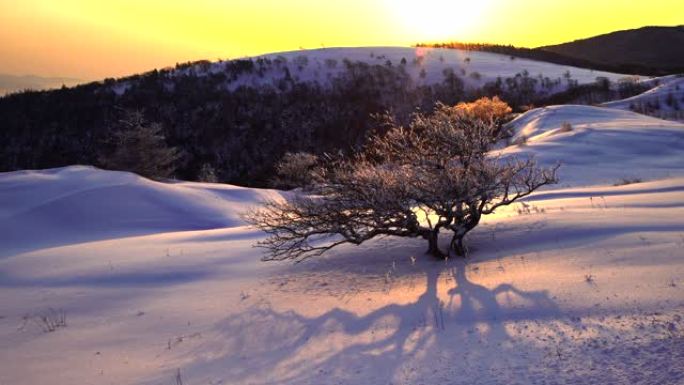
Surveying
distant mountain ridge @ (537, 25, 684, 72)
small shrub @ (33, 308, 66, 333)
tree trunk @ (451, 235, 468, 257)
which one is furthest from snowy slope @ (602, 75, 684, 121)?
distant mountain ridge @ (537, 25, 684, 72)

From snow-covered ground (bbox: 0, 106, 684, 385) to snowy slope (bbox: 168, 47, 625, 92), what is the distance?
184ft

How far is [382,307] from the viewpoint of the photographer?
6.41 meters

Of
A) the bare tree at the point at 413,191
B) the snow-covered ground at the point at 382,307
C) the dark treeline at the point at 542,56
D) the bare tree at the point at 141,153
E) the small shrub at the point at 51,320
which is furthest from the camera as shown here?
the dark treeline at the point at 542,56

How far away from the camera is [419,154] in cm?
873

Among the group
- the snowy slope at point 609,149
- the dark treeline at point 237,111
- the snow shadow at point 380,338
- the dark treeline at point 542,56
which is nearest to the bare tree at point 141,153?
the dark treeline at point 237,111

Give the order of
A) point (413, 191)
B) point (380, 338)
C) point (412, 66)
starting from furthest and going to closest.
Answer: point (412, 66) → point (413, 191) → point (380, 338)

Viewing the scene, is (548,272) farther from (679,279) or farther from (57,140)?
(57,140)

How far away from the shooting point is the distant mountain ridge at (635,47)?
103963 millimetres

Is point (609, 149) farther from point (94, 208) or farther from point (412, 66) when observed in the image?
point (412, 66)

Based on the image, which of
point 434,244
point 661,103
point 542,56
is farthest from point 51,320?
point 542,56

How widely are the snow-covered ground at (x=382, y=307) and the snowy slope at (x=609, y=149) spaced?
3817mm

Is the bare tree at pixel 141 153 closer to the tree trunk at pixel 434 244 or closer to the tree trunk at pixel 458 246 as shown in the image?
the tree trunk at pixel 434 244

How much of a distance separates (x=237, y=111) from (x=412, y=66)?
2381 centimetres

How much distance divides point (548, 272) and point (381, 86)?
60874 millimetres
